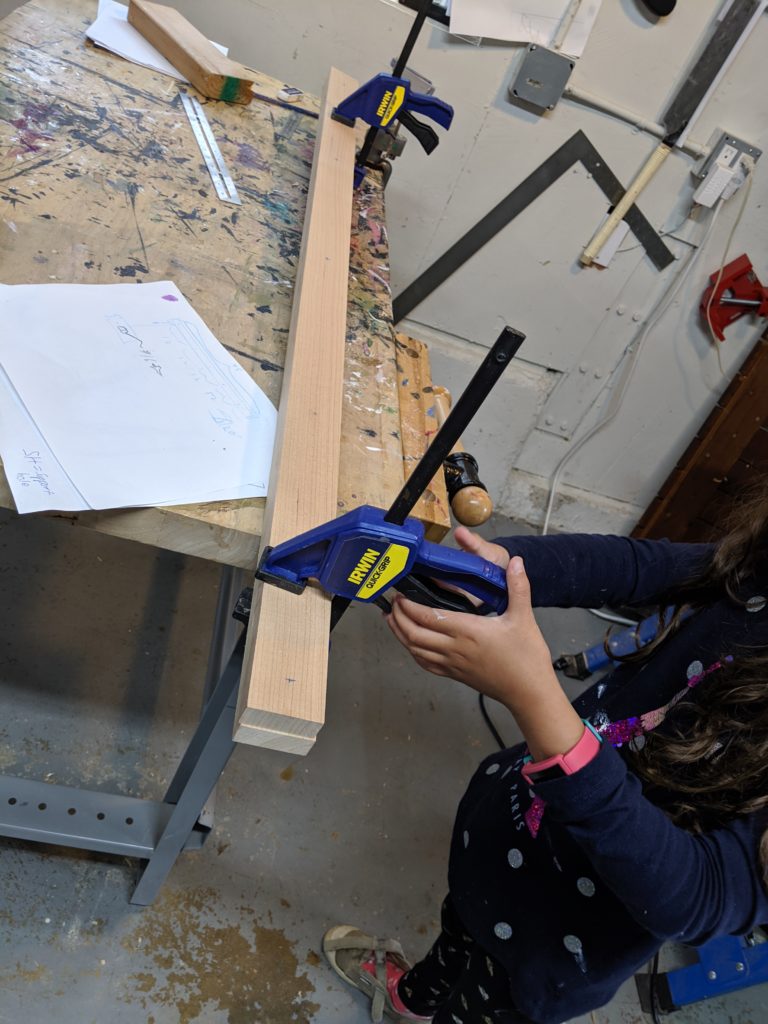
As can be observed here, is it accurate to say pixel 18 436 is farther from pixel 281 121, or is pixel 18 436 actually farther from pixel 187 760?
pixel 281 121

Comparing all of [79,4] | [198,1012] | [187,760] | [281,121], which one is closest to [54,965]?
[198,1012]

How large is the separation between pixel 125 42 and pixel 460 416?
1.49 m

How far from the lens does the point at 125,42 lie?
5.26 ft

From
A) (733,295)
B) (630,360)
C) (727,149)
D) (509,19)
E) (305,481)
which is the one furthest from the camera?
(630,360)

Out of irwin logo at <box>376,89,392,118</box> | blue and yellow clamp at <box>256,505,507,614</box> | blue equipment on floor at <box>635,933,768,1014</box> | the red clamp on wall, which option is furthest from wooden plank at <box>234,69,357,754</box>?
the red clamp on wall

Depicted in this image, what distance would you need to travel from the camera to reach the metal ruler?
137cm

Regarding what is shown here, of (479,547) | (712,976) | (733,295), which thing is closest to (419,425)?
(479,547)

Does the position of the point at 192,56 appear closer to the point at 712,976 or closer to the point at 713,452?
the point at 713,452

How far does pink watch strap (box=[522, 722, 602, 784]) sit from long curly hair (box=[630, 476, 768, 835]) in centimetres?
16

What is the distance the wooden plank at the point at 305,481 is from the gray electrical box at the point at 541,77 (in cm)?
98

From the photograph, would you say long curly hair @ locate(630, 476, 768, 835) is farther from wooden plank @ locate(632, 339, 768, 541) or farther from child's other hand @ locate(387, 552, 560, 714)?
wooden plank @ locate(632, 339, 768, 541)

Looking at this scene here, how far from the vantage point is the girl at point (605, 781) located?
2.48ft

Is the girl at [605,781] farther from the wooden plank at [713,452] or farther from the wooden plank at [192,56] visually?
the wooden plank at [713,452]

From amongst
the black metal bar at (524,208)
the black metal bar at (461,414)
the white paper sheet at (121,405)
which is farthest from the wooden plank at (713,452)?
the black metal bar at (461,414)
